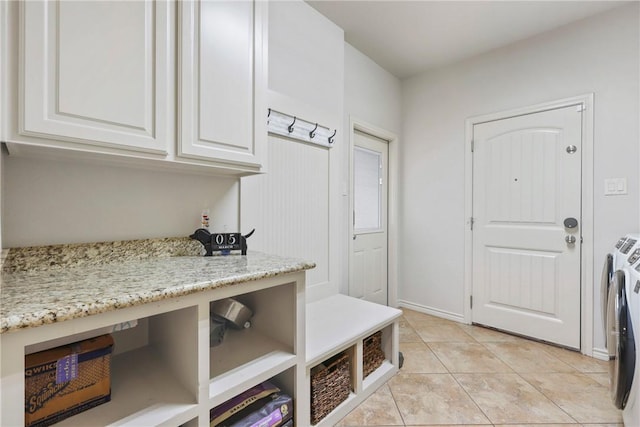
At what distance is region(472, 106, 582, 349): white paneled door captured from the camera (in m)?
2.28

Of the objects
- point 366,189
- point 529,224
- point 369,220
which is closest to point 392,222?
point 369,220

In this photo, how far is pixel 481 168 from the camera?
2.72 metres

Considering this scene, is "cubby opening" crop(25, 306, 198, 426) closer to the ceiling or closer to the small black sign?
the small black sign

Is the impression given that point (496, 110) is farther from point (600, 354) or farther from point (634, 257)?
point (600, 354)

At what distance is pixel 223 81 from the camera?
1.24 metres

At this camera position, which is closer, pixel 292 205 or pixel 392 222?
pixel 292 205

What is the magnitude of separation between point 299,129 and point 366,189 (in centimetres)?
119

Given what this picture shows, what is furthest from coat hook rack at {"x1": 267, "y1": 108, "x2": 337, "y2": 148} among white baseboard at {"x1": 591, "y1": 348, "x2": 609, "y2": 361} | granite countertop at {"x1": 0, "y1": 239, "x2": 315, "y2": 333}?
white baseboard at {"x1": 591, "y1": 348, "x2": 609, "y2": 361}

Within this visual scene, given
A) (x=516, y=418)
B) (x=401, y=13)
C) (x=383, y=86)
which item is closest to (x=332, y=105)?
(x=401, y=13)

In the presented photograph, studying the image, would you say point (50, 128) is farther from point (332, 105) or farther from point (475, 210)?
point (475, 210)

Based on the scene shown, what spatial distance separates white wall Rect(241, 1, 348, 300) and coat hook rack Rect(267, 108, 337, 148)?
3cm

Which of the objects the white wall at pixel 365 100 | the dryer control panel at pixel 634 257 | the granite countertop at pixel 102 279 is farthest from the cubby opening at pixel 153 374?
the dryer control panel at pixel 634 257

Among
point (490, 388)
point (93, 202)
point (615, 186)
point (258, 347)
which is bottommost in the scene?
point (490, 388)

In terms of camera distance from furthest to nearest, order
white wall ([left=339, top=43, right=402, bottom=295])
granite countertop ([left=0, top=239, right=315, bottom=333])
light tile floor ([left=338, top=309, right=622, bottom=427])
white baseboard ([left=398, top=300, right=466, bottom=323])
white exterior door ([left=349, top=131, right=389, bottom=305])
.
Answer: white baseboard ([left=398, top=300, right=466, bottom=323])
white exterior door ([left=349, top=131, right=389, bottom=305])
white wall ([left=339, top=43, right=402, bottom=295])
light tile floor ([left=338, top=309, right=622, bottom=427])
granite countertop ([left=0, top=239, right=315, bottom=333])
